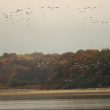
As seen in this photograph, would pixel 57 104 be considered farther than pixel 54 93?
No

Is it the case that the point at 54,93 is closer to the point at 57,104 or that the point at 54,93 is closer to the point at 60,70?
the point at 60,70

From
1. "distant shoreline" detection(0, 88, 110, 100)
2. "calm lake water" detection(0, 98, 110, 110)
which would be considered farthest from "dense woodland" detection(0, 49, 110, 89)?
"calm lake water" detection(0, 98, 110, 110)

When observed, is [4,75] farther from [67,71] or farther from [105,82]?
[105,82]

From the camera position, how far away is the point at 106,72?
40.5ft

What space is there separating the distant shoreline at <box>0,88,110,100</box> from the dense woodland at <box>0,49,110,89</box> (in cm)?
13

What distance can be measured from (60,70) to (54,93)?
2.26 ft

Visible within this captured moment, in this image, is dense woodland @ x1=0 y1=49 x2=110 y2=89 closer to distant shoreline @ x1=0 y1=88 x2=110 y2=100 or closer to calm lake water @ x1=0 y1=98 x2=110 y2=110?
distant shoreline @ x1=0 y1=88 x2=110 y2=100

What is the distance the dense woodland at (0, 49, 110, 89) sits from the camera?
12.4 meters

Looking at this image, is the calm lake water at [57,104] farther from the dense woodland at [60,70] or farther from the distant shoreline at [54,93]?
the dense woodland at [60,70]

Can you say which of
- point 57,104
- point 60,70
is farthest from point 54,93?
point 57,104

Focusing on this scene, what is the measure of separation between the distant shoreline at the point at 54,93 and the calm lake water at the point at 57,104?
0.12m

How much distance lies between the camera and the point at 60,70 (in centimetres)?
1258

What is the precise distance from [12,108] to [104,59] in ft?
8.15

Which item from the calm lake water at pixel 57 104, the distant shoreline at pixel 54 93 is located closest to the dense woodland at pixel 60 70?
the distant shoreline at pixel 54 93
